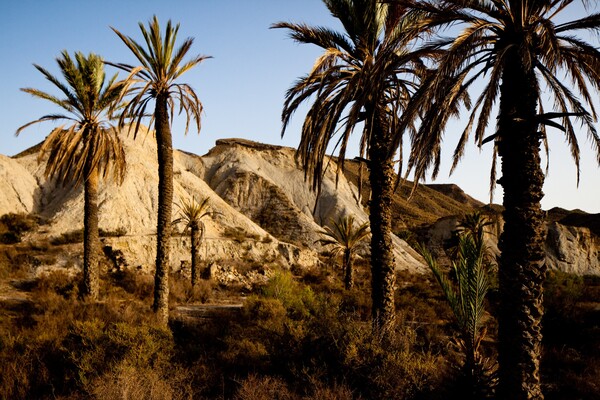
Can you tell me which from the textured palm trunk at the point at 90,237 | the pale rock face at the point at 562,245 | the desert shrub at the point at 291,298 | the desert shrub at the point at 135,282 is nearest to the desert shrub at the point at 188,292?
the desert shrub at the point at 135,282

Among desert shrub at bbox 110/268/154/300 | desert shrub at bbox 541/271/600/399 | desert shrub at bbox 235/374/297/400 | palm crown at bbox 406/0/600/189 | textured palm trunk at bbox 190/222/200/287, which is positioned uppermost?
palm crown at bbox 406/0/600/189

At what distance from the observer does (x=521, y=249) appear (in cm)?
659

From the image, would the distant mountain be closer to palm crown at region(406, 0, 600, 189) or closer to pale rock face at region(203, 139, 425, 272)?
pale rock face at region(203, 139, 425, 272)

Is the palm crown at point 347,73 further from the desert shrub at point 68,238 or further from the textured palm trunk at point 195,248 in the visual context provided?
the desert shrub at point 68,238

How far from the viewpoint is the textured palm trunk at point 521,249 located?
650 cm

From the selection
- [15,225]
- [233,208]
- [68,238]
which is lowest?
[68,238]

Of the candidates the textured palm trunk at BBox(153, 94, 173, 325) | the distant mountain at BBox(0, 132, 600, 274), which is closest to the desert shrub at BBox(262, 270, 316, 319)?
the textured palm trunk at BBox(153, 94, 173, 325)

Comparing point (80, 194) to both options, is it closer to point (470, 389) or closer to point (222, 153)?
point (222, 153)

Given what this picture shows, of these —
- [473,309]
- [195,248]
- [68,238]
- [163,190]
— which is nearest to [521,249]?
[473,309]

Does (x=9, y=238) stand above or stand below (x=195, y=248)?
above

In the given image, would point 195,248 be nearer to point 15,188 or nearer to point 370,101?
point 370,101

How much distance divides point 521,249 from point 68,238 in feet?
107

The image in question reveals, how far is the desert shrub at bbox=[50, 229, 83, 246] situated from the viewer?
30.3 metres

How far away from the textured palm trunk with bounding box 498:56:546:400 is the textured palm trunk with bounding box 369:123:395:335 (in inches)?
152
